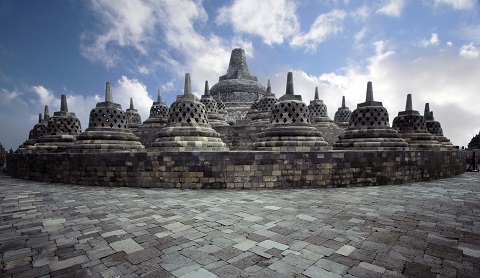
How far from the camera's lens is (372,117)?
1016 cm

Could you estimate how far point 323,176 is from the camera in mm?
7605

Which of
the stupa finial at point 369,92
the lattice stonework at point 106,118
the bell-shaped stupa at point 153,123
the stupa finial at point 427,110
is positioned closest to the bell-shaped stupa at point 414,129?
the stupa finial at point 427,110

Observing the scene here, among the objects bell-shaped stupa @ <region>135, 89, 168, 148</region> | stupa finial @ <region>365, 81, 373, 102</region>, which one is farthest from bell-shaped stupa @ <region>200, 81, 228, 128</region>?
stupa finial @ <region>365, 81, 373, 102</region>

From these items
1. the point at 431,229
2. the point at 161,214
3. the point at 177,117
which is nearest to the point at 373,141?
the point at 431,229

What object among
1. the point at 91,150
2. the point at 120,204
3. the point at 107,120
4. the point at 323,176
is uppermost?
the point at 107,120

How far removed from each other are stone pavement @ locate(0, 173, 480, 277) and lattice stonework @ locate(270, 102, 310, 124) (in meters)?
4.29

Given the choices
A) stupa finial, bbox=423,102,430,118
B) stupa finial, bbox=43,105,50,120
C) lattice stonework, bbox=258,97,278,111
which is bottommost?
stupa finial, bbox=43,105,50,120

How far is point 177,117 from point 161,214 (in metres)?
5.27

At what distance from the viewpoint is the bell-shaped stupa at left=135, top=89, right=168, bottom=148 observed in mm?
15656

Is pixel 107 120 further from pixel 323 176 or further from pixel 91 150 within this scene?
pixel 323 176

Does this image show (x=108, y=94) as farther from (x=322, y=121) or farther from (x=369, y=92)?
(x=322, y=121)

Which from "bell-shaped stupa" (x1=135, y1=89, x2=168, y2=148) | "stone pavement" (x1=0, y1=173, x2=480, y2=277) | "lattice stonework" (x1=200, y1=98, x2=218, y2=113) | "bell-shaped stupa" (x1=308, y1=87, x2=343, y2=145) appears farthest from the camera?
"lattice stonework" (x1=200, y1=98, x2=218, y2=113)

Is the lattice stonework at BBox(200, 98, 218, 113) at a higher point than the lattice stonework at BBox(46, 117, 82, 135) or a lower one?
higher

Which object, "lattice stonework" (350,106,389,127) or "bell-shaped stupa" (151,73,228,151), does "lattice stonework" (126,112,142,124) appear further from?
"lattice stonework" (350,106,389,127)
